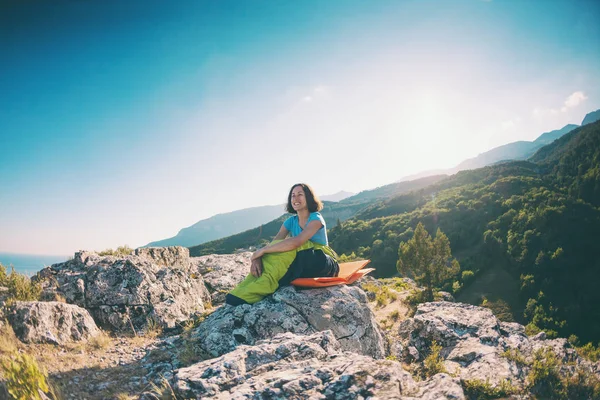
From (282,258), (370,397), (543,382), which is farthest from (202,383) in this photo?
(543,382)

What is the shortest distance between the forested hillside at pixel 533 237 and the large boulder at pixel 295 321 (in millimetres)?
55553

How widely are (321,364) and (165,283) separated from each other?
6.20 m

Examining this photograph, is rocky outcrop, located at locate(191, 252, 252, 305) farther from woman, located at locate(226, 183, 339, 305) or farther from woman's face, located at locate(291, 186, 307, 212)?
woman's face, located at locate(291, 186, 307, 212)

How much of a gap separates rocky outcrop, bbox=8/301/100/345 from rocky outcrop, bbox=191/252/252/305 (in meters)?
4.25

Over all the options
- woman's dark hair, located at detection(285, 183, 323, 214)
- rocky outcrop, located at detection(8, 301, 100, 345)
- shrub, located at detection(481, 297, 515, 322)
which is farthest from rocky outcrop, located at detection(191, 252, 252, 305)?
shrub, located at detection(481, 297, 515, 322)

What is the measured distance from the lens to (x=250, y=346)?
3867 millimetres

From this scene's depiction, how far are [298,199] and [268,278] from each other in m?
1.98

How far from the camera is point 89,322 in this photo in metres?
5.79

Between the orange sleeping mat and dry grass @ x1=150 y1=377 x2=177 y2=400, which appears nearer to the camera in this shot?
dry grass @ x1=150 y1=377 x2=177 y2=400

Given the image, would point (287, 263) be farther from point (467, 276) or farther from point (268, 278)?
point (467, 276)

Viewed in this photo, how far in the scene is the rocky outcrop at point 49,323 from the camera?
487 cm

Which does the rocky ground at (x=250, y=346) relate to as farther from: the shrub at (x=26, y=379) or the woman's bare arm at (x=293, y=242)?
the woman's bare arm at (x=293, y=242)

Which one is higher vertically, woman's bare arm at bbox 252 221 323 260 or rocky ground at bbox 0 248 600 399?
woman's bare arm at bbox 252 221 323 260

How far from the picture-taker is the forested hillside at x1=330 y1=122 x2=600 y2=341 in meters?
54.7
